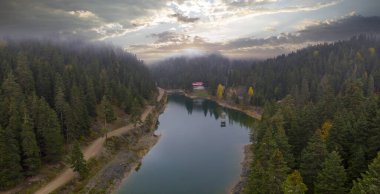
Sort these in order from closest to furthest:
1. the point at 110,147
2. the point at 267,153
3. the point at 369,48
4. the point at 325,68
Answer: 1. the point at 267,153
2. the point at 110,147
3. the point at 325,68
4. the point at 369,48

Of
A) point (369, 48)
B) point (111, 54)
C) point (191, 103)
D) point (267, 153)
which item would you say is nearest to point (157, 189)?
point (267, 153)

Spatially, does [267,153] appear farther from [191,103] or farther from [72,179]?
[191,103]

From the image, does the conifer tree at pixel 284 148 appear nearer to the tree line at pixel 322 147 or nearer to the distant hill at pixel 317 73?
the tree line at pixel 322 147

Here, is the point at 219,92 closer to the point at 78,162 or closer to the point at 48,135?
the point at 48,135

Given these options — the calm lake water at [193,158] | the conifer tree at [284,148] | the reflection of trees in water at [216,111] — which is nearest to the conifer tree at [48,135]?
the calm lake water at [193,158]

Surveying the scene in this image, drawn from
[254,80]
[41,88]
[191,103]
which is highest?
[41,88]

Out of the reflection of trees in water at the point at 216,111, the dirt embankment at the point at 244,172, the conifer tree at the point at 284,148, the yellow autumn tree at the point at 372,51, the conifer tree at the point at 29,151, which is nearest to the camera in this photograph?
the conifer tree at the point at 284,148

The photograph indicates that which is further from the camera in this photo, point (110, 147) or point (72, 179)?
point (110, 147)
